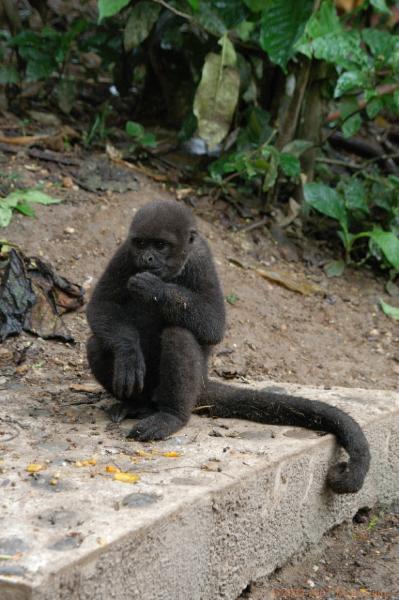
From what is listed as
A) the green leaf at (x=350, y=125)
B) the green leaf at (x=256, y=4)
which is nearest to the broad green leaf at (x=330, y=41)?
the green leaf at (x=256, y=4)

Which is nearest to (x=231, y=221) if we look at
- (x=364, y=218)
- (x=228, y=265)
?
(x=228, y=265)

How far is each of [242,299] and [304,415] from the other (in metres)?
3.03

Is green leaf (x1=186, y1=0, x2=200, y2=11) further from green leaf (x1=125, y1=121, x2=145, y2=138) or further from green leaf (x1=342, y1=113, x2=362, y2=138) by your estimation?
green leaf (x1=342, y1=113, x2=362, y2=138)

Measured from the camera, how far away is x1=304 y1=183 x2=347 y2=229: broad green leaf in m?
8.70

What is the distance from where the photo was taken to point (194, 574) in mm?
3936

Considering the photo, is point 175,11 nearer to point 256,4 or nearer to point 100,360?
point 256,4

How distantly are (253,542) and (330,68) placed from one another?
230 inches

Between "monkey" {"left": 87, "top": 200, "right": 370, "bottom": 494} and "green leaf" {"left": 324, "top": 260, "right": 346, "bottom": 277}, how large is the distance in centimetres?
372

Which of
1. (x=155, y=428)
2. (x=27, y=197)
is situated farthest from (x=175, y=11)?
(x=155, y=428)

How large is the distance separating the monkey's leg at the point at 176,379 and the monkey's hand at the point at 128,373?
14cm

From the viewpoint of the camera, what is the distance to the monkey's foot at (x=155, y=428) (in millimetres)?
4750

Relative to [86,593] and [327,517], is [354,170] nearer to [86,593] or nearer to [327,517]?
[327,517]

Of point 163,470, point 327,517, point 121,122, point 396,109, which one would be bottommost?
point 327,517

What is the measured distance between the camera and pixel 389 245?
8.62m
